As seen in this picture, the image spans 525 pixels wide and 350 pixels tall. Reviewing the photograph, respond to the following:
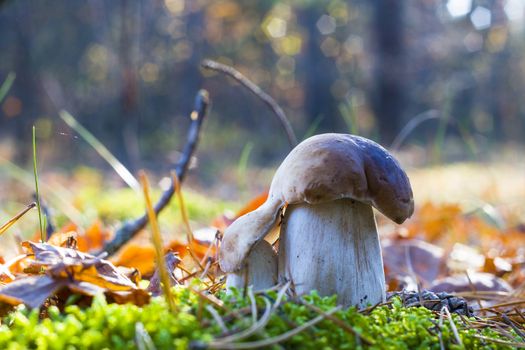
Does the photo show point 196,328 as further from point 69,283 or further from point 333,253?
point 333,253

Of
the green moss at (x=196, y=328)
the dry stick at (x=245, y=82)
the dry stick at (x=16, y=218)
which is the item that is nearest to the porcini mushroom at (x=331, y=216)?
the green moss at (x=196, y=328)

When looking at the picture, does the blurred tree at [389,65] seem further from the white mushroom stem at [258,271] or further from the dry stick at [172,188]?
the white mushroom stem at [258,271]

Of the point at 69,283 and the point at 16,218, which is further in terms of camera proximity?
the point at 16,218

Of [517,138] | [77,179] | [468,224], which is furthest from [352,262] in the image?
[517,138]

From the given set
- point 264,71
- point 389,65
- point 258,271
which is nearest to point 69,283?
point 258,271

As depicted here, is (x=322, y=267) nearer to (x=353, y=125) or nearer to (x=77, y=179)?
(x=353, y=125)

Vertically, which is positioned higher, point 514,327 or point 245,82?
point 245,82

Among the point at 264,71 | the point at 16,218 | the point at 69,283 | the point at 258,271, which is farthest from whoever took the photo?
the point at 264,71

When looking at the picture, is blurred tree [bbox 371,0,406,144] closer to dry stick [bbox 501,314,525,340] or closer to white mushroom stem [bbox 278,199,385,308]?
dry stick [bbox 501,314,525,340]
